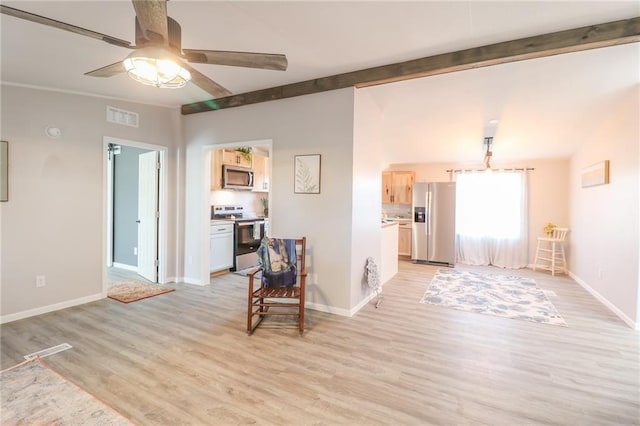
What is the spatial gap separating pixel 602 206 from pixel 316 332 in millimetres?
4238

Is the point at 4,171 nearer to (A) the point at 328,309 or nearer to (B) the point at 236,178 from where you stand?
(B) the point at 236,178

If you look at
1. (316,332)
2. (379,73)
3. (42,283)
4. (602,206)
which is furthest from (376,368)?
(602,206)

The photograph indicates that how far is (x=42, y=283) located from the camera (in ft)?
11.0

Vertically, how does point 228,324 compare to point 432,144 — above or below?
below

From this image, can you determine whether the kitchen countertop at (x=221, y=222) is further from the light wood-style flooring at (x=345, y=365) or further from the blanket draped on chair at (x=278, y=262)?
the blanket draped on chair at (x=278, y=262)

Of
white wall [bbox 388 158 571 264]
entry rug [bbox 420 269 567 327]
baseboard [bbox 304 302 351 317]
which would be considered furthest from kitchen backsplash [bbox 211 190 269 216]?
white wall [bbox 388 158 571 264]

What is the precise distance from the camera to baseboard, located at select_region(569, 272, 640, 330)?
10.3 feet

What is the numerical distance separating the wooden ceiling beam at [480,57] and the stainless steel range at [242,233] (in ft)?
7.90

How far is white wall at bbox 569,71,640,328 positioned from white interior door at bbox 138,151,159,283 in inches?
229

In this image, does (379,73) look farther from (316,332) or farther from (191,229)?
(191,229)

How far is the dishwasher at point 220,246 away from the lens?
4.87 meters

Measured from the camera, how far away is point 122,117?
4.02 meters

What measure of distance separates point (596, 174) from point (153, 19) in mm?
5459

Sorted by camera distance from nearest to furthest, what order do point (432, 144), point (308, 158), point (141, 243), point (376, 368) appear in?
point (376, 368) < point (308, 158) < point (141, 243) < point (432, 144)
